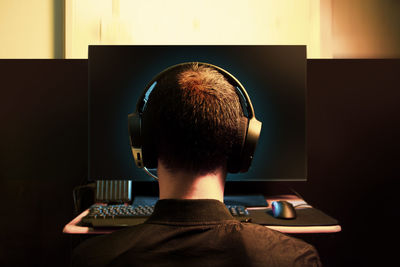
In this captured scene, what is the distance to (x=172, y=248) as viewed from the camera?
530 millimetres

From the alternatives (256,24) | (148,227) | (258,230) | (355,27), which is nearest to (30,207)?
(148,227)

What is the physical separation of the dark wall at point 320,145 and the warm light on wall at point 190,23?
0.45 metres

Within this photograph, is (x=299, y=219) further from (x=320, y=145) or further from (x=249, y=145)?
(x=320, y=145)

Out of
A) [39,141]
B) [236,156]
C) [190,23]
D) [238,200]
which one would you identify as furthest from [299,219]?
[190,23]

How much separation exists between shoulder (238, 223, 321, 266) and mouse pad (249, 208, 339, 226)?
0.44 m

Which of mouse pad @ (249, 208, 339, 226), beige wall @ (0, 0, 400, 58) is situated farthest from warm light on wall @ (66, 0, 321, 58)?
mouse pad @ (249, 208, 339, 226)

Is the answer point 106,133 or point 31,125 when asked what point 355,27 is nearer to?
point 106,133

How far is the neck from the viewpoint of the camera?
60cm

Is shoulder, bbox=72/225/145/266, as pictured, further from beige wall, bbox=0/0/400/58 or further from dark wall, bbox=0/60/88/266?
beige wall, bbox=0/0/400/58

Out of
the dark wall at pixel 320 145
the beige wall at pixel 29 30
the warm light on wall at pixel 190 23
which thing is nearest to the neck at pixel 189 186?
the dark wall at pixel 320 145

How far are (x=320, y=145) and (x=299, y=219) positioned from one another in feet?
1.77

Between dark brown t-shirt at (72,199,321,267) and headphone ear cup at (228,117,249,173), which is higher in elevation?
headphone ear cup at (228,117,249,173)

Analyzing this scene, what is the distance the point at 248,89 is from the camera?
1310mm

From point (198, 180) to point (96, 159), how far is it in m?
0.79
